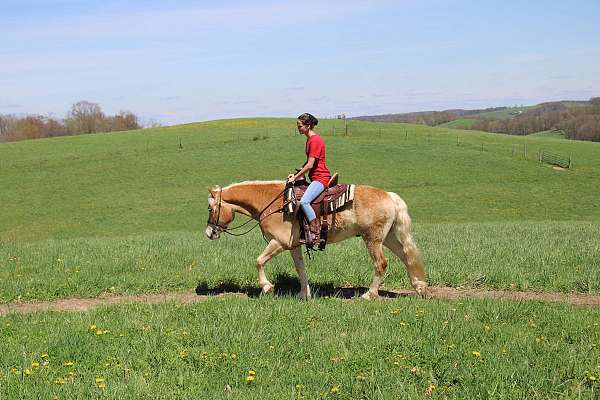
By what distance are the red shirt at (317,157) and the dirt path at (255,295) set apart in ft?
7.37

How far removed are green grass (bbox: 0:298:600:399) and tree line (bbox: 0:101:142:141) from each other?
10665 cm

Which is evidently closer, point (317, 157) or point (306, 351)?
point (306, 351)

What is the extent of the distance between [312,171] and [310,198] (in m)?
0.51

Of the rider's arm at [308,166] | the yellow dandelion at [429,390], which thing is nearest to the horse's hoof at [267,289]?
the rider's arm at [308,166]

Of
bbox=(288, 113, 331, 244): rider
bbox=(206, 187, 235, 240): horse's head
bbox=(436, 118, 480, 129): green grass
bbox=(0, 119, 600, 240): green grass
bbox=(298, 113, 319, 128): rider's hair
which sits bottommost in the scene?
bbox=(0, 119, 600, 240): green grass

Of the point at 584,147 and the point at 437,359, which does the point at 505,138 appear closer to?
the point at 584,147

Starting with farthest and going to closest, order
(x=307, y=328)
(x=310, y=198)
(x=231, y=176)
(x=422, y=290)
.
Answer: (x=231, y=176)
(x=422, y=290)
(x=310, y=198)
(x=307, y=328)

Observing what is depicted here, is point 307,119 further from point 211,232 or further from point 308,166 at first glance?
point 211,232

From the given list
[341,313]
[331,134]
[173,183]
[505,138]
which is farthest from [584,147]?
[341,313]

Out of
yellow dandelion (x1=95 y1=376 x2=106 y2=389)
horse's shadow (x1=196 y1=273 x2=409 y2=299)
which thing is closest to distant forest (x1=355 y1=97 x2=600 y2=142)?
horse's shadow (x1=196 y1=273 x2=409 y2=299)

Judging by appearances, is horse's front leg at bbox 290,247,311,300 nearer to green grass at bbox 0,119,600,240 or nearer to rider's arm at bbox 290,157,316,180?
rider's arm at bbox 290,157,316,180

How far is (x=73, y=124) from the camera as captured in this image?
107 meters

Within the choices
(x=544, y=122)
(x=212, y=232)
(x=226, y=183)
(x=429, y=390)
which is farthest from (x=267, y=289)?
(x=544, y=122)

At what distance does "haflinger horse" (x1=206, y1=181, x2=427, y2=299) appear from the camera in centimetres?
982
